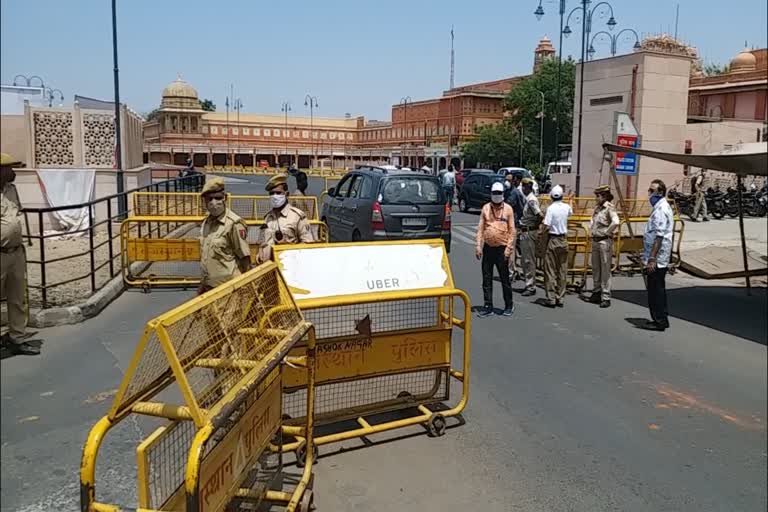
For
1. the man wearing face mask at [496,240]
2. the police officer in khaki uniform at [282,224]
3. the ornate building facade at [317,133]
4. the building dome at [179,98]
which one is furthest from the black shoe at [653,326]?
the building dome at [179,98]

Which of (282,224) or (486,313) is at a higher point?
(282,224)

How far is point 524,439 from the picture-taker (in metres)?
4.66

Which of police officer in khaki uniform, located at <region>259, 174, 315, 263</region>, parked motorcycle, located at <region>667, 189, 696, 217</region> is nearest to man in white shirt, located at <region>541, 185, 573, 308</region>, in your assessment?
police officer in khaki uniform, located at <region>259, 174, 315, 263</region>

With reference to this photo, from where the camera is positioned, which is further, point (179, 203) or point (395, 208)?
point (179, 203)

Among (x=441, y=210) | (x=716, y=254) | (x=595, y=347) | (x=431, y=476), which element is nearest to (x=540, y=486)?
(x=431, y=476)

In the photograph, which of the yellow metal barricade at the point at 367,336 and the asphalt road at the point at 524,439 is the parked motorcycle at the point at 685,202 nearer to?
the asphalt road at the point at 524,439

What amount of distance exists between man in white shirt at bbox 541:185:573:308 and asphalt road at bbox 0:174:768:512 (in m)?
2.18

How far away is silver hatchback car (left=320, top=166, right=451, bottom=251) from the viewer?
11922 millimetres

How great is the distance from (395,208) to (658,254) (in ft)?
17.9

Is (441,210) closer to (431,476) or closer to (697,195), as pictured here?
(431,476)

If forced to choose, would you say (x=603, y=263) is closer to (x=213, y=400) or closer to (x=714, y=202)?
(x=213, y=400)

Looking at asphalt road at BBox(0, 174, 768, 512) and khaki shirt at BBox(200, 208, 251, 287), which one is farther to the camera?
khaki shirt at BBox(200, 208, 251, 287)

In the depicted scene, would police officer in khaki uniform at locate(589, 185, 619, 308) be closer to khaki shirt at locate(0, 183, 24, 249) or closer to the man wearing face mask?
the man wearing face mask

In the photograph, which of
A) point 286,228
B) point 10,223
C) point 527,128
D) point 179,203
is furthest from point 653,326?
point 527,128
